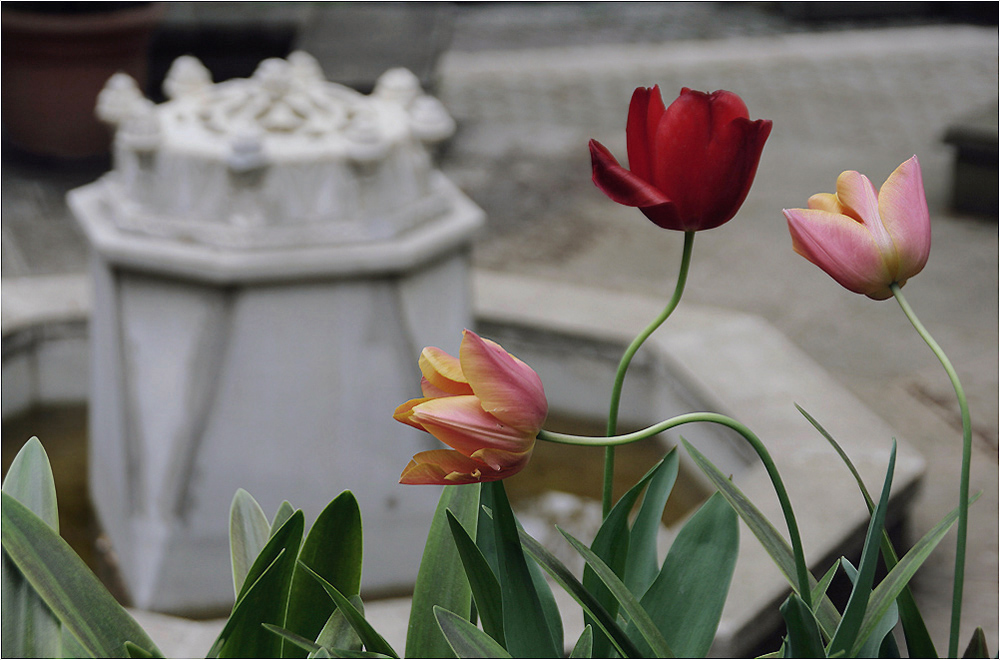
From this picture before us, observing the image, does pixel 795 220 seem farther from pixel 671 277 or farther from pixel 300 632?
pixel 671 277

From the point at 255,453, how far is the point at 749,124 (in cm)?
140

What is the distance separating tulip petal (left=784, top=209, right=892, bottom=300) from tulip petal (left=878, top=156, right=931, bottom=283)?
0.5 inches

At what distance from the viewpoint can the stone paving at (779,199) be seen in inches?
99.8

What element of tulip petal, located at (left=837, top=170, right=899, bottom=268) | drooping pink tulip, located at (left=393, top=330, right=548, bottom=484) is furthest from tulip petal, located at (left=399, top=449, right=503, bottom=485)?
tulip petal, located at (left=837, top=170, right=899, bottom=268)

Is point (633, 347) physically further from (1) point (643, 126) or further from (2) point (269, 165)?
(2) point (269, 165)

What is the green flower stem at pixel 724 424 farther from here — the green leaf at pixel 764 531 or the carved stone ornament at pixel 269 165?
the carved stone ornament at pixel 269 165

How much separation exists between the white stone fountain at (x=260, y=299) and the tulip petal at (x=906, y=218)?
113 centimetres

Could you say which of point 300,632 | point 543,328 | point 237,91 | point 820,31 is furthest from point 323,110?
point 820,31

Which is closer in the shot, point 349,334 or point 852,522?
point 852,522

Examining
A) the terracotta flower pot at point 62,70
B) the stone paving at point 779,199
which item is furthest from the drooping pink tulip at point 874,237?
the terracotta flower pot at point 62,70

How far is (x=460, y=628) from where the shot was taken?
1.66ft

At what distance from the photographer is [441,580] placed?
63cm

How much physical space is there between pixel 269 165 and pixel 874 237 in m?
1.18

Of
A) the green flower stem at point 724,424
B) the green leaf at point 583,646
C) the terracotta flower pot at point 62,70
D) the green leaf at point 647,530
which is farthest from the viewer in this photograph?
the terracotta flower pot at point 62,70
